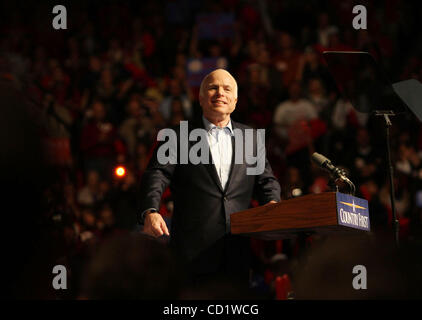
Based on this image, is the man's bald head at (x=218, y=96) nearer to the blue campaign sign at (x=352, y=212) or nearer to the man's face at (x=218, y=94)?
the man's face at (x=218, y=94)

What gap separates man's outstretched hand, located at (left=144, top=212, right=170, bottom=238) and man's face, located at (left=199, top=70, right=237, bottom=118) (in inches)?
29.6

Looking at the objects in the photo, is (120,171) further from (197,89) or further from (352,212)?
(197,89)

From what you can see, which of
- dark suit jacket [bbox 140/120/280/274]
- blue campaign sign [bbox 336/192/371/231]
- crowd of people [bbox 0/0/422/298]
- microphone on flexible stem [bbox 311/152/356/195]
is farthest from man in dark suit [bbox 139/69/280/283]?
crowd of people [bbox 0/0/422/298]

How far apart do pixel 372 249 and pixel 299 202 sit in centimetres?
103

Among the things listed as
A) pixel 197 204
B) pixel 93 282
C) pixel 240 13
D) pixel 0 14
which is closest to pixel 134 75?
pixel 240 13

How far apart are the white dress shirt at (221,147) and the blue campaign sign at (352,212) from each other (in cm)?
81

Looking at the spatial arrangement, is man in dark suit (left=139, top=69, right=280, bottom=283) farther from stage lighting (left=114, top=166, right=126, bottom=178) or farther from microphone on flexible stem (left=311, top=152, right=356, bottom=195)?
stage lighting (left=114, top=166, right=126, bottom=178)

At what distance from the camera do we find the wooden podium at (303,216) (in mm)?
2705

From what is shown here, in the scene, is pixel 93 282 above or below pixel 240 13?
below

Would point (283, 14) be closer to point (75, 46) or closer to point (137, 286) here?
point (75, 46)

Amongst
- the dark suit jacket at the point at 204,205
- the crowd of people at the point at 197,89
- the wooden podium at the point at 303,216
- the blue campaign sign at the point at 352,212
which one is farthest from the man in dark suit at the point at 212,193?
the crowd of people at the point at 197,89

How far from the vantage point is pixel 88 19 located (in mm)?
12516

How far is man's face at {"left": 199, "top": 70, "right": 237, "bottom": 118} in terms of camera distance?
11.3 ft

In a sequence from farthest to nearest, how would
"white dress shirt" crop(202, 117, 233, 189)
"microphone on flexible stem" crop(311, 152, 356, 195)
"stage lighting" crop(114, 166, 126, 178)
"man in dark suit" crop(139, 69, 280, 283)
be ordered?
"stage lighting" crop(114, 166, 126, 178) < "white dress shirt" crop(202, 117, 233, 189) < "man in dark suit" crop(139, 69, 280, 283) < "microphone on flexible stem" crop(311, 152, 356, 195)
